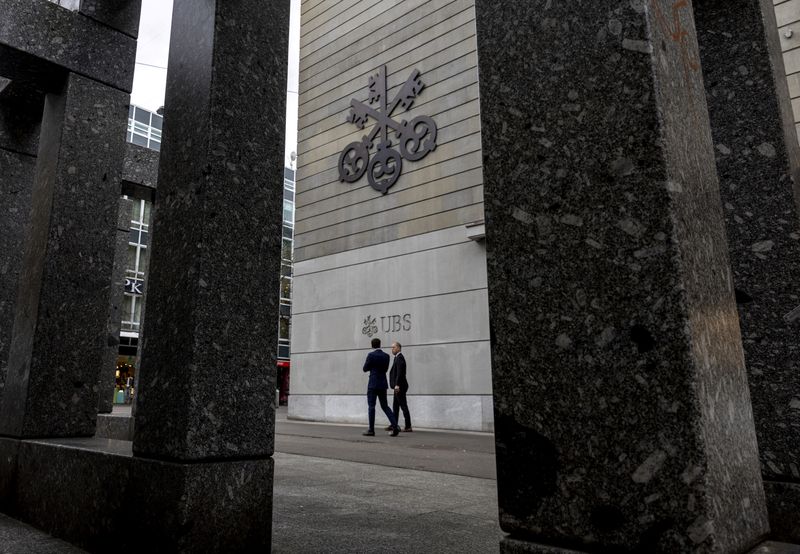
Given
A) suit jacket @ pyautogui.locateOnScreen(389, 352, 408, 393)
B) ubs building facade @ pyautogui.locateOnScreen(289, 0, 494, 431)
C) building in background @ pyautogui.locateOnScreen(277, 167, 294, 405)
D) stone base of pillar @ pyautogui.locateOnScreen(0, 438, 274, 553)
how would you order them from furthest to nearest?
building in background @ pyautogui.locateOnScreen(277, 167, 294, 405) → ubs building facade @ pyautogui.locateOnScreen(289, 0, 494, 431) → suit jacket @ pyautogui.locateOnScreen(389, 352, 408, 393) → stone base of pillar @ pyautogui.locateOnScreen(0, 438, 274, 553)

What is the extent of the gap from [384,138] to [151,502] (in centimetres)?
1387

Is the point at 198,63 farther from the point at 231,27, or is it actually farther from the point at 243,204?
the point at 243,204

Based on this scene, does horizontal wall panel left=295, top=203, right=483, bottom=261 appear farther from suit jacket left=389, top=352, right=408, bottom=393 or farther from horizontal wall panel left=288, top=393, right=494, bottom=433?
horizontal wall panel left=288, top=393, right=494, bottom=433

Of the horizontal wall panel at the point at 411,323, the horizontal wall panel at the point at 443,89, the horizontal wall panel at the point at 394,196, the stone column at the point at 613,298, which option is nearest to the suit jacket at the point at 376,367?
the horizontal wall panel at the point at 411,323

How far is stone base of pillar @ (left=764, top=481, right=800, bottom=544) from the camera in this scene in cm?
240

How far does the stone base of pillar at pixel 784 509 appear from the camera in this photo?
2.40 metres

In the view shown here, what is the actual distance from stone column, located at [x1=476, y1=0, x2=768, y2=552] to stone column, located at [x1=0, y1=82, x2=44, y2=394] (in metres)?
5.05

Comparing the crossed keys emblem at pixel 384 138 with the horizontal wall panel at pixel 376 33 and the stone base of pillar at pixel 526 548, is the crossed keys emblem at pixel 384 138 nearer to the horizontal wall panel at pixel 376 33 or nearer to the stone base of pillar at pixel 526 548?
the horizontal wall panel at pixel 376 33

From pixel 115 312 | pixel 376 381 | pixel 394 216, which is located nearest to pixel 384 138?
pixel 394 216

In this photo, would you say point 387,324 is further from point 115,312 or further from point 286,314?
point 286,314

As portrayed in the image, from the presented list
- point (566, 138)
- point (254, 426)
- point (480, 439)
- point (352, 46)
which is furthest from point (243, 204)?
point (352, 46)

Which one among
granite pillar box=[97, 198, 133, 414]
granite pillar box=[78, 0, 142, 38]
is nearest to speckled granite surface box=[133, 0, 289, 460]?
granite pillar box=[78, 0, 142, 38]

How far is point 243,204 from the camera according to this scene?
2787 millimetres

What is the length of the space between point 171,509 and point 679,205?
2265mm
